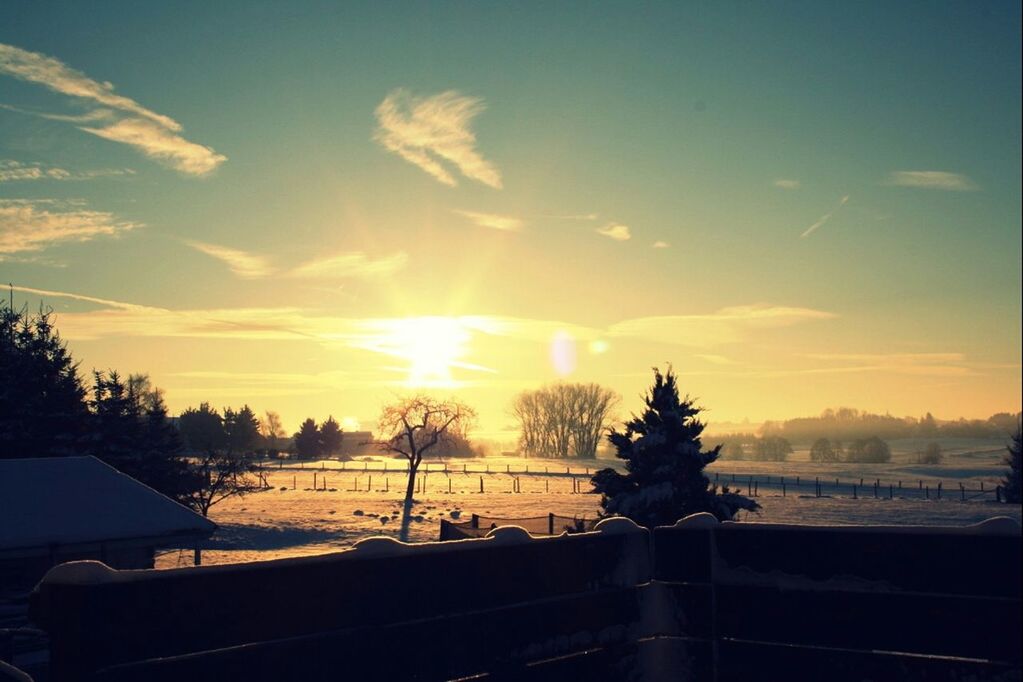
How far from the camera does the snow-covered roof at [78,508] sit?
69.2ft

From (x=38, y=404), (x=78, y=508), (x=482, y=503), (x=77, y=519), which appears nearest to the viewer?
(x=77, y=519)

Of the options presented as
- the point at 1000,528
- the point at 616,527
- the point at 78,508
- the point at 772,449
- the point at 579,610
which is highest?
the point at 1000,528

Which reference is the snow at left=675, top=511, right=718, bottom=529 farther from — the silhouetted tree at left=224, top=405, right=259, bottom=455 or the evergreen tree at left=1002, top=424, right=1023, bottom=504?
the silhouetted tree at left=224, top=405, right=259, bottom=455

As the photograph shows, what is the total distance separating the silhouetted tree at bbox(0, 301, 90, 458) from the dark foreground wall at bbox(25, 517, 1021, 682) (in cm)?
3644

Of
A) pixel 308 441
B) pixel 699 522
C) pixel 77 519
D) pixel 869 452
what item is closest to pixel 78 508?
pixel 77 519

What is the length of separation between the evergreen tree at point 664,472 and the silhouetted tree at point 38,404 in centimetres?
2444

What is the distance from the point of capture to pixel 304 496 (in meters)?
64.3

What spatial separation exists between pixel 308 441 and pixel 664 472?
351 feet

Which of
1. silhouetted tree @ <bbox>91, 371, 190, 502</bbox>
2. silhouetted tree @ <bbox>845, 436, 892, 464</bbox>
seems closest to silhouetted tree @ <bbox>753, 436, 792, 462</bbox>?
silhouetted tree @ <bbox>845, 436, 892, 464</bbox>

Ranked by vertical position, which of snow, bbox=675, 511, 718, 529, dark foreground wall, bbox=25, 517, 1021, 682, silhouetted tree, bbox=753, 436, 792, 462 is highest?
snow, bbox=675, 511, 718, 529

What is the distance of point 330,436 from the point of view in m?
137

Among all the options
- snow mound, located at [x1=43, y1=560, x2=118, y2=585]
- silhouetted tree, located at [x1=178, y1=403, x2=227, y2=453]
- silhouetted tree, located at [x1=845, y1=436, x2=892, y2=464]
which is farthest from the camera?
silhouetted tree, located at [x1=845, y1=436, x2=892, y2=464]

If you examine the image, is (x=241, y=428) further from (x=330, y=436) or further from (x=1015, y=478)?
(x=1015, y=478)

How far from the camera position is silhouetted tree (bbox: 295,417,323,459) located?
127312mm
